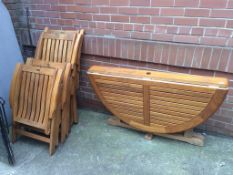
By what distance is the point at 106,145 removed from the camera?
2.39m

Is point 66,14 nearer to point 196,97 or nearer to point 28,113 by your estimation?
point 28,113

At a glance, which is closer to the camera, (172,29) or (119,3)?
(172,29)

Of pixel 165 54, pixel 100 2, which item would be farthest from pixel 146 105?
pixel 100 2

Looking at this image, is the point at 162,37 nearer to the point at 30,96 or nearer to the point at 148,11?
the point at 148,11

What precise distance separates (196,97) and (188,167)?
2.14ft

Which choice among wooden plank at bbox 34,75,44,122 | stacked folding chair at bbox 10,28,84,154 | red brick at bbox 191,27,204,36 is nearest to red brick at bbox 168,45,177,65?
red brick at bbox 191,27,204,36

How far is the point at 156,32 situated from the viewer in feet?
7.45

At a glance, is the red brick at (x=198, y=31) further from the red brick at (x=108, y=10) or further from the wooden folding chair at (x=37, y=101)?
the wooden folding chair at (x=37, y=101)

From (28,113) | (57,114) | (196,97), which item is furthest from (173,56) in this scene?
(28,113)

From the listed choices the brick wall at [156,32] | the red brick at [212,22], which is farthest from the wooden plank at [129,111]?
the red brick at [212,22]

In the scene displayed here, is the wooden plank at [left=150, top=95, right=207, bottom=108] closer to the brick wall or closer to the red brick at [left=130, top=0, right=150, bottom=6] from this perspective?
the brick wall

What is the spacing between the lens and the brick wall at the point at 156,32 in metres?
2.05

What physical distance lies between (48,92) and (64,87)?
0.16 metres

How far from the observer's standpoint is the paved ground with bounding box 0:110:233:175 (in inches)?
81.8
